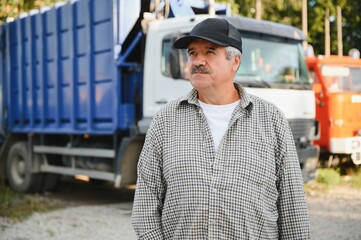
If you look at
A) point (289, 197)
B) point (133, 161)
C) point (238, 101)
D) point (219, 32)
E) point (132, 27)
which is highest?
point (132, 27)

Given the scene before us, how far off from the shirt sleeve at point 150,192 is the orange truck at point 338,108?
719 centimetres

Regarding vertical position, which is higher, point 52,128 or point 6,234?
point 52,128

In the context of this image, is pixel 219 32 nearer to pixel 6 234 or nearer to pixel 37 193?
pixel 6 234

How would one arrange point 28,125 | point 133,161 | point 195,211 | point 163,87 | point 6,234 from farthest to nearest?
point 28,125 → point 133,161 → point 163,87 → point 6,234 → point 195,211

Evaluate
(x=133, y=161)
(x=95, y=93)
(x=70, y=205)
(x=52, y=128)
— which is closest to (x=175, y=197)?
(x=133, y=161)

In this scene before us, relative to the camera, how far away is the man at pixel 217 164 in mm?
2139

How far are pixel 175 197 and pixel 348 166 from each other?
8.03m

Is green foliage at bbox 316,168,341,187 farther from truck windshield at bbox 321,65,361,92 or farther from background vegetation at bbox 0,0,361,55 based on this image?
background vegetation at bbox 0,0,361,55

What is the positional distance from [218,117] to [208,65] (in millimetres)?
218

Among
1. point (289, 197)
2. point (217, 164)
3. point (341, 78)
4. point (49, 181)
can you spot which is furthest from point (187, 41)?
point (341, 78)

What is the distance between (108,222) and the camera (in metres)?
6.68

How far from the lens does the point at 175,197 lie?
2193mm

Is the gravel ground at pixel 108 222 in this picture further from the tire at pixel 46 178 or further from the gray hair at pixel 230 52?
the gray hair at pixel 230 52

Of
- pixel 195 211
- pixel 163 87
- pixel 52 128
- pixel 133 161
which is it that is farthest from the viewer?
pixel 52 128
